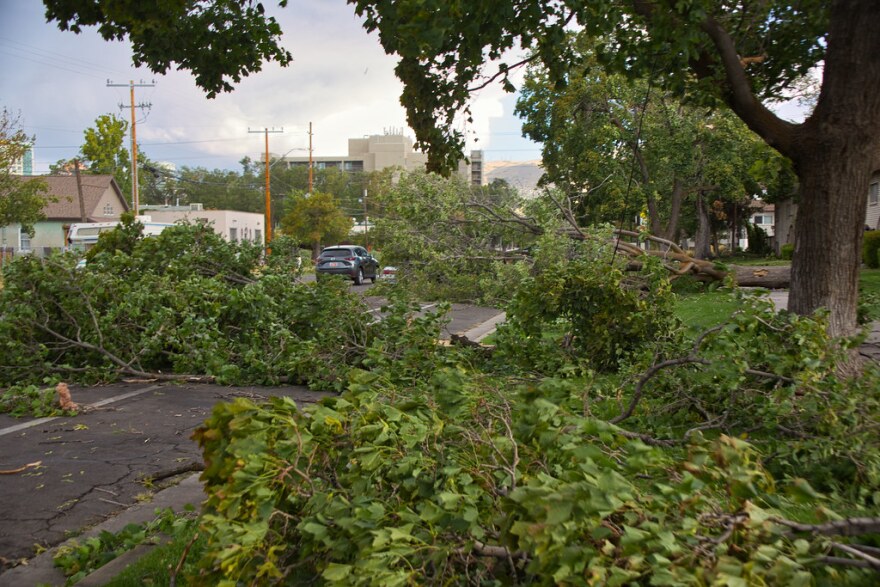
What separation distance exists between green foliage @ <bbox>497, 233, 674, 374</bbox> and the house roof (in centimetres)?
5875

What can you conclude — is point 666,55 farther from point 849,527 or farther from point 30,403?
point 30,403

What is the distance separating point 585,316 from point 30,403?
19.5 ft

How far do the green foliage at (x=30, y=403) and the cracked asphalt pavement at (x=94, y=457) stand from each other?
0.14m

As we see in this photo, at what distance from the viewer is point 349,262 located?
34.2 meters

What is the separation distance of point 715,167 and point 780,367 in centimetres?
2934

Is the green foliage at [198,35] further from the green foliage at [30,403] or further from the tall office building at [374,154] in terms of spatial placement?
the tall office building at [374,154]

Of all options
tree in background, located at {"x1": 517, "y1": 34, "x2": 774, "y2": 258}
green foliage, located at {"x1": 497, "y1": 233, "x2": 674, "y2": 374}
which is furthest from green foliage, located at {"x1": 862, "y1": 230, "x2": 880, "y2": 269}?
green foliage, located at {"x1": 497, "y1": 233, "x2": 674, "y2": 374}

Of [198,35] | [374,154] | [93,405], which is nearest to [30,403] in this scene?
[93,405]

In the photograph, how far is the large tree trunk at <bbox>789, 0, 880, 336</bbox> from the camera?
21.6ft

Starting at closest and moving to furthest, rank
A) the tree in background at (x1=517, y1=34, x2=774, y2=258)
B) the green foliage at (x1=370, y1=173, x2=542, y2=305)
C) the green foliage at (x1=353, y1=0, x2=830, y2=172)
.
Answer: the green foliage at (x1=353, y1=0, x2=830, y2=172), the green foliage at (x1=370, y1=173, x2=542, y2=305), the tree in background at (x1=517, y1=34, x2=774, y2=258)

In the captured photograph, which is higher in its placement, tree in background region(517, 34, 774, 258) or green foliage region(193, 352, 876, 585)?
tree in background region(517, 34, 774, 258)

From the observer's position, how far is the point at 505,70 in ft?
25.5

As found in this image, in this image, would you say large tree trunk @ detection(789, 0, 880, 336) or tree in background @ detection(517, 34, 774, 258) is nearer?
large tree trunk @ detection(789, 0, 880, 336)

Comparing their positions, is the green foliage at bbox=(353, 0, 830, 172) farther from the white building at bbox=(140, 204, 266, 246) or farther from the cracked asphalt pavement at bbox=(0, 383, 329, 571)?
the white building at bbox=(140, 204, 266, 246)
